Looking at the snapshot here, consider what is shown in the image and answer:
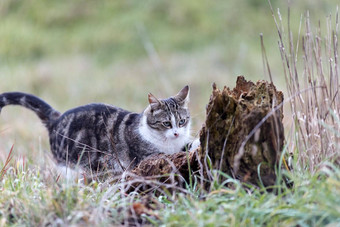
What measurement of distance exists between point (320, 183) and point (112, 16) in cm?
865

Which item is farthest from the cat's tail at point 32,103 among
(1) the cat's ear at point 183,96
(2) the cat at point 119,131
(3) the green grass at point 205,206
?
(3) the green grass at point 205,206

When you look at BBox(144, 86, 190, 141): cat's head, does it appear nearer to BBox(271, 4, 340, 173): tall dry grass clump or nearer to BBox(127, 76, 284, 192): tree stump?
BBox(127, 76, 284, 192): tree stump

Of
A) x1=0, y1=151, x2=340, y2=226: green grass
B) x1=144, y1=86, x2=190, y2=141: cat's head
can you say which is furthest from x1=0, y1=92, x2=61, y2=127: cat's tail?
x1=0, y1=151, x2=340, y2=226: green grass

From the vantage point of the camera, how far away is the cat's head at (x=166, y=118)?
450cm

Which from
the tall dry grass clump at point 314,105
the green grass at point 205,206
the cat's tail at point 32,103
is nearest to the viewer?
the green grass at point 205,206

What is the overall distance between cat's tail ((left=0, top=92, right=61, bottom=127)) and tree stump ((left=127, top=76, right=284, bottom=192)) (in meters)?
1.77

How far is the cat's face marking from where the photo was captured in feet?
14.7

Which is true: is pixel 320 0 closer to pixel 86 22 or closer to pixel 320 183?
pixel 86 22

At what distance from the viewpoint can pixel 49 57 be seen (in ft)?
33.7

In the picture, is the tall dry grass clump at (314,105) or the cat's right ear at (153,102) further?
the cat's right ear at (153,102)

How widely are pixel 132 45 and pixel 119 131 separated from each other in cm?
602

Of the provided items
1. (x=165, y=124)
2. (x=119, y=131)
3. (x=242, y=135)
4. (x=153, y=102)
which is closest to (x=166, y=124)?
(x=165, y=124)

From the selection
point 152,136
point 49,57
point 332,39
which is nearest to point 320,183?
point 332,39

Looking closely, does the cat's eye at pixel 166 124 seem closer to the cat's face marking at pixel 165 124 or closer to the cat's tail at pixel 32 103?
the cat's face marking at pixel 165 124
